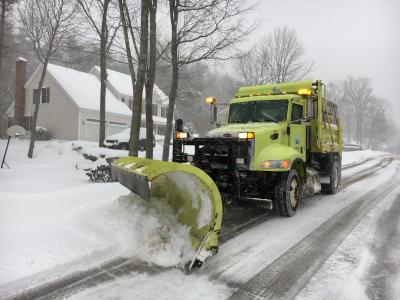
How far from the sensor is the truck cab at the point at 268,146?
687cm

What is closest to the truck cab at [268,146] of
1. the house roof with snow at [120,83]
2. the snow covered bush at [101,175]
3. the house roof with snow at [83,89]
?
the snow covered bush at [101,175]

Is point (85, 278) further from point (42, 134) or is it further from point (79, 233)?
point (42, 134)

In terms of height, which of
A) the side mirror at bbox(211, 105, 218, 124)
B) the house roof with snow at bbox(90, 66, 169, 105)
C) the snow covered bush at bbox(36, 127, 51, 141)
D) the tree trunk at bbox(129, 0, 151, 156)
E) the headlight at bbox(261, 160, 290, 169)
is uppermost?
the house roof with snow at bbox(90, 66, 169, 105)

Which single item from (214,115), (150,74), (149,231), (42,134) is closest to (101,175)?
(150,74)

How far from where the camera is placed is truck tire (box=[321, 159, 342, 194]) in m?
10.0

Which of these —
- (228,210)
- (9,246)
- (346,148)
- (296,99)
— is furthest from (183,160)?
(346,148)

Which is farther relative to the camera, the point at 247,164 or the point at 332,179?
the point at 332,179

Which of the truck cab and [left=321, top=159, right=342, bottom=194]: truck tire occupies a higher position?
the truck cab

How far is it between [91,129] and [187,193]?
25.5 m

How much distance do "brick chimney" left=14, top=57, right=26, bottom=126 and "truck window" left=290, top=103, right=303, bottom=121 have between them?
28.5m

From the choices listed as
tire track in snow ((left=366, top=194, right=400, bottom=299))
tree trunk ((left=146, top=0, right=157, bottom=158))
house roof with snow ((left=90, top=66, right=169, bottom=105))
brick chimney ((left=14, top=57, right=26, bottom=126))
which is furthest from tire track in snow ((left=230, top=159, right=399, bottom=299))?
brick chimney ((left=14, top=57, right=26, bottom=126))

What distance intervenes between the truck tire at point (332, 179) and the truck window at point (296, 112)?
7.88 feet

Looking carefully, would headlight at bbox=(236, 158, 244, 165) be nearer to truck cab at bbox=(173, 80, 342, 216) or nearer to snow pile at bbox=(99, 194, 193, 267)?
truck cab at bbox=(173, 80, 342, 216)

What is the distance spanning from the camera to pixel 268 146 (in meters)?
7.20
